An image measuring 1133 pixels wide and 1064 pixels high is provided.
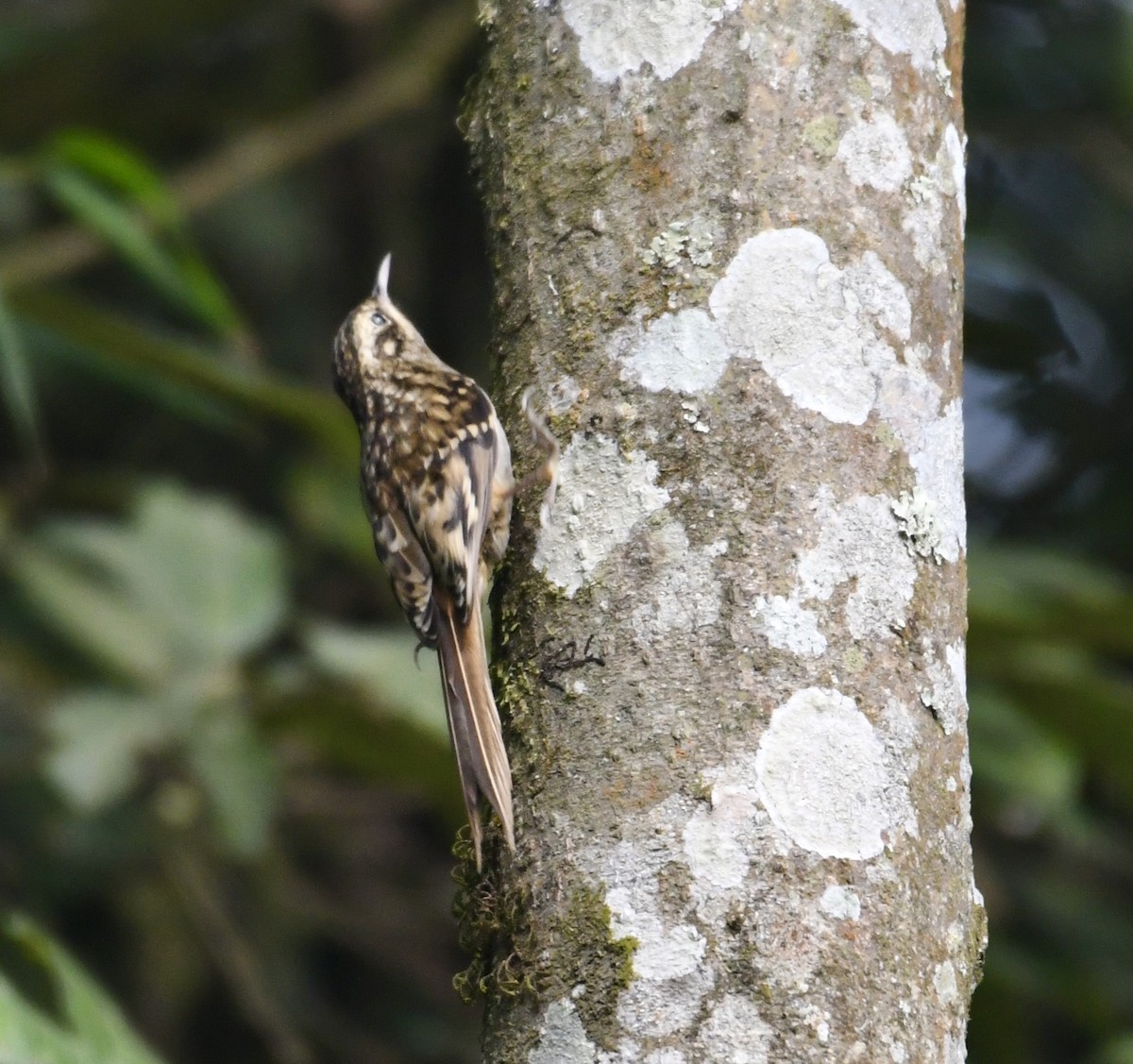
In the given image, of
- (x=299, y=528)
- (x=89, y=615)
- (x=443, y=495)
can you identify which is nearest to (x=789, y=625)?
(x=443, y=495)

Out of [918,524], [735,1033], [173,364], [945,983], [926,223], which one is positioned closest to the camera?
[735,1033]

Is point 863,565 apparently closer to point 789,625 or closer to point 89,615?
point 789,625

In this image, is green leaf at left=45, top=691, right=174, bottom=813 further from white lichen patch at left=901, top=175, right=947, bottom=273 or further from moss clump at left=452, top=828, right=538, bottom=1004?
white lichen patch at left=901, top=175, right=947, bottom=273

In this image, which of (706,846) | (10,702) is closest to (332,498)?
(10,702)

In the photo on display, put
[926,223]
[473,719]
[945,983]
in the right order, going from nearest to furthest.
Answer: [945,983], [926,223], [473,719]

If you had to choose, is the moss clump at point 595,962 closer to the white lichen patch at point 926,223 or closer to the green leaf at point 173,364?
the white lichen patch at point 926,223

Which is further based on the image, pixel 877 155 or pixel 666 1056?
pixel 877 155

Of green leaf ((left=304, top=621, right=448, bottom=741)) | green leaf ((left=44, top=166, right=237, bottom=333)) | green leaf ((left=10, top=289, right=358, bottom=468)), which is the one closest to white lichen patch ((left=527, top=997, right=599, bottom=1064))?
green leaf ((left=304, top=621, right=448, bottom=741))
